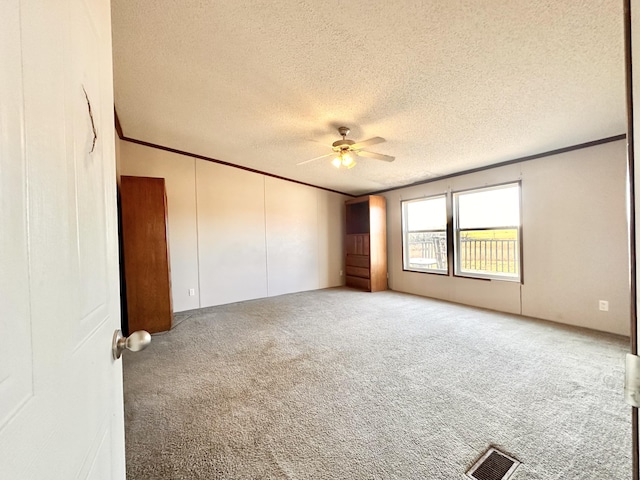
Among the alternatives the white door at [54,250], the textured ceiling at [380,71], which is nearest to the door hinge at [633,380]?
the white door at [54,250]

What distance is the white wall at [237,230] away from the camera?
4.30 meters

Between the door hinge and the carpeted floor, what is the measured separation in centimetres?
125

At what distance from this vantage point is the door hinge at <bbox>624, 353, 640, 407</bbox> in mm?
454

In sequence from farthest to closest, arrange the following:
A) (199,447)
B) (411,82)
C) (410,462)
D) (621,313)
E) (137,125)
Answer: (137,125), (621,313), (411,82), (199,447), (410,462)

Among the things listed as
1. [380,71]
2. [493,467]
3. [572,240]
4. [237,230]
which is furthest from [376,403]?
[237,230]

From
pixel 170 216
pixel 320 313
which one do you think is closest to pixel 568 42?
pixel 320 313

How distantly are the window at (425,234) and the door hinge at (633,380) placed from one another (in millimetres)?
4682

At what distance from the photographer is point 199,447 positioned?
152cm

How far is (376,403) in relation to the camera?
6.17ft

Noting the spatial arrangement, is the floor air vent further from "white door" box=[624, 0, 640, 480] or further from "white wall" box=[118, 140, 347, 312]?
"white wall" box=[118, 140, 347, 312]

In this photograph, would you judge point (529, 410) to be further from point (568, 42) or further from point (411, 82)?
point (411, 82)

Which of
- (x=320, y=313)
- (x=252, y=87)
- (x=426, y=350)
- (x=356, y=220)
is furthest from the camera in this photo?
(x=356, y=220)

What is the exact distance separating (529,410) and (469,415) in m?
0.44

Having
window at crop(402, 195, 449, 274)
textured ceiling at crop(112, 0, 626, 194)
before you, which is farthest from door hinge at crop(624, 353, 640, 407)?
window at crop(402, 195, 449, 274)
